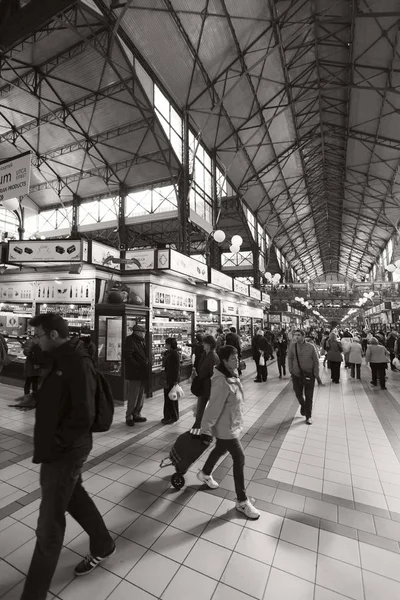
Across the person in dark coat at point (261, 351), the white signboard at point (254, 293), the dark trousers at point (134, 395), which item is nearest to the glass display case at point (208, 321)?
the person in dark coat at point (261, 351)

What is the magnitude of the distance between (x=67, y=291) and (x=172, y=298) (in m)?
3.19

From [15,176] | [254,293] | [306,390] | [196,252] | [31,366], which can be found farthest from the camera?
[196,252]

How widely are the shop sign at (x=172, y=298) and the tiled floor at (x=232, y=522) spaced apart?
14.1 ft

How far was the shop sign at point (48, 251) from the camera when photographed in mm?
7168

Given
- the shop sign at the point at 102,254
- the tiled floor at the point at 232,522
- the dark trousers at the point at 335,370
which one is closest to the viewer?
the tiled floor at the point at 232,522

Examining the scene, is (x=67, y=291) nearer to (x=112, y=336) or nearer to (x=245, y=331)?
(x=112, y=336)

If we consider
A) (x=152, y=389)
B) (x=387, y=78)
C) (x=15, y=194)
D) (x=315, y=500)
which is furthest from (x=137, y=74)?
(x=315, y=500)

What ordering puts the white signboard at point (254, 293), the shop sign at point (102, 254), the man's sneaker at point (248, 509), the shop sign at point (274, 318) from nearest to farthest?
1. the man's sneaker at point (248, 509)
2. the shop sign at point (102, 254)
3. the white signboard at point (254, 293)
4. the shop sign at point (274, 318)

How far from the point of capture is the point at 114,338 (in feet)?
24.0

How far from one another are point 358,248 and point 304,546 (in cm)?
3901

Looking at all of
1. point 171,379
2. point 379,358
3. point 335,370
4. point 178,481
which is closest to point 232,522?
point 178,481

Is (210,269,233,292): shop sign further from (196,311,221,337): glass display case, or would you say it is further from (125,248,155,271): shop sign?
(125,248,155,271): shop sign

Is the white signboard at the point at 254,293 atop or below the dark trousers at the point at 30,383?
atop

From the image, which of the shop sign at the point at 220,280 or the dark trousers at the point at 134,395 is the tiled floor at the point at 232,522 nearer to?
the dark trousers at the point at 134,395
